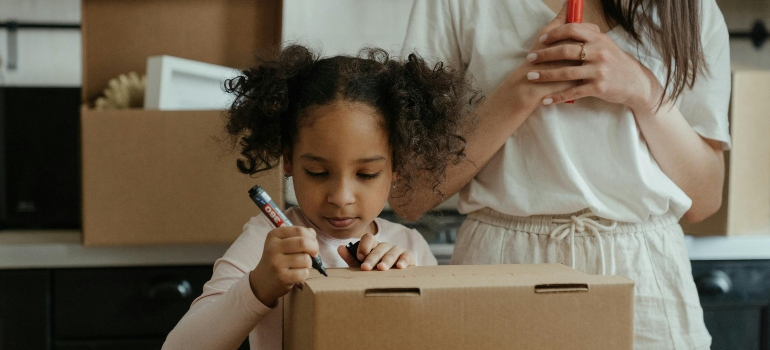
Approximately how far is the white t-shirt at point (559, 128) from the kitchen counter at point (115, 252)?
0.57 metres

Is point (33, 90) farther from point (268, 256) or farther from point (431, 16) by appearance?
point (268, 256)

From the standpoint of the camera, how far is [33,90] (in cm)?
167

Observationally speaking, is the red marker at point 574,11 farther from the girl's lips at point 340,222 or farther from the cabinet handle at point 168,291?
the cabinet handle at point 168,291

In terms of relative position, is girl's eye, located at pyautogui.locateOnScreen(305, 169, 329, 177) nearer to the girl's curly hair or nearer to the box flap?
the girl's curly hair

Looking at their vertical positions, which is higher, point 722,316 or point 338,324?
point 338,324

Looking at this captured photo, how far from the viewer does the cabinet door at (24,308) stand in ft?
4.61

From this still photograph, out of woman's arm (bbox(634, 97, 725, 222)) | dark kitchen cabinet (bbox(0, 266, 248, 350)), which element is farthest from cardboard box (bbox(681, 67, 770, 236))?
dark kitchen cabinet (bbox(0, 266, 248, 350))

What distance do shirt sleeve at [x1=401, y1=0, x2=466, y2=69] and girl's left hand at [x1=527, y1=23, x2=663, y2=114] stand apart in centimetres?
13

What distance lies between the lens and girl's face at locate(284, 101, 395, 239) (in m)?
0.86

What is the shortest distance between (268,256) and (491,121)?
354mm

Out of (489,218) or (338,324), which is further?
(489,218)

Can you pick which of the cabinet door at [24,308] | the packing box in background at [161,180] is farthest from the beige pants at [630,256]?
the cabinet door at [24,308]

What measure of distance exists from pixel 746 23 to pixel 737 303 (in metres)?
0.87

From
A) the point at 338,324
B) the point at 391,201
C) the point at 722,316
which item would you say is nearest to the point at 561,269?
the point at 338,324
